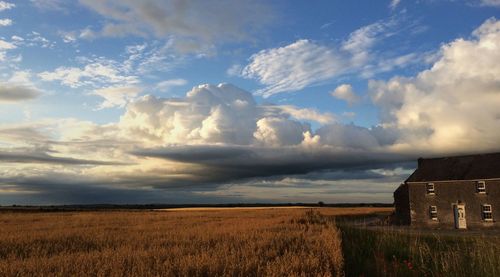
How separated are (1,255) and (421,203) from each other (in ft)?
155

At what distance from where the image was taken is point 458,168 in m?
49.7

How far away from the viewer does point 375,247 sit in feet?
59.6

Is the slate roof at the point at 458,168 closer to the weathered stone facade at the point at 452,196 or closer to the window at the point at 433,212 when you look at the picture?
the weathered stone facade at the point at 452,196

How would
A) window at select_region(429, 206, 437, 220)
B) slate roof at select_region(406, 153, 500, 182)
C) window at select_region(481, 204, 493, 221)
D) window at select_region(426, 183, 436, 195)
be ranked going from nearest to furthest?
window at select_region(481, 204, 493, 221), slate roof at select_region(406, 153, 500, 182), window at select_region(429, 206, 437, 220), window at select_region(426, 183, 436, 195)

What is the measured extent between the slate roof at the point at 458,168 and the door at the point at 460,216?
323 centimetres

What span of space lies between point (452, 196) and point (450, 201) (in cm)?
61

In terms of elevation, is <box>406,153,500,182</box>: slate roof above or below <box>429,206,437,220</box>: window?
above

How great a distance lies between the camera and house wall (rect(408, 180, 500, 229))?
45406mm

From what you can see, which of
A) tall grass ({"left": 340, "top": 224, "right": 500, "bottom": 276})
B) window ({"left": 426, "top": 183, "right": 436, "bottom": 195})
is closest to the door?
window ({"left": 426, "top": 183, "right": 436, "bottom": 195})

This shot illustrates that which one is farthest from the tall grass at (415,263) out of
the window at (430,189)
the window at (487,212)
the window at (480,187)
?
the window at (430,189)

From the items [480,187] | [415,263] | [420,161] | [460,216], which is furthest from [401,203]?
[415,263]

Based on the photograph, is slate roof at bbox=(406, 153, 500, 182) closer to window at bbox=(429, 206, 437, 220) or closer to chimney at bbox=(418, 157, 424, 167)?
chimney at bbox=(418, 157, 424, 167)

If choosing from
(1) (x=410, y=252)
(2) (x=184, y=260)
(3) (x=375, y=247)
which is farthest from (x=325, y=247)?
(3) (x=375, y=247)

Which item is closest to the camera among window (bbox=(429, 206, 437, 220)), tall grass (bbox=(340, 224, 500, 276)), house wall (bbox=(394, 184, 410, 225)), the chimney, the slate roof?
tall grass (bbox=(340, 224, 500, 276))
